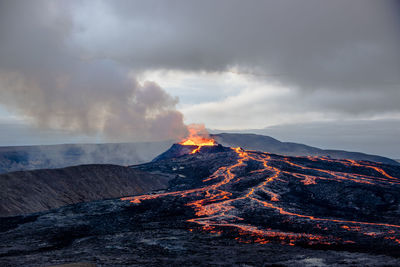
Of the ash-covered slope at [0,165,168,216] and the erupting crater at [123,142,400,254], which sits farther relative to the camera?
the ash-covered slope at [0,165,168,216]

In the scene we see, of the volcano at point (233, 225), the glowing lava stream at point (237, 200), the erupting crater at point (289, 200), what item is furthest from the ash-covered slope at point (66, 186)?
the glowing lava stream at point (237, 200)

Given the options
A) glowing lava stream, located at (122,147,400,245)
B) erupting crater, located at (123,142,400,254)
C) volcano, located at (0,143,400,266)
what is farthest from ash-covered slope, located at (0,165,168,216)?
glowing lava stream, located at (122,147,400,245)

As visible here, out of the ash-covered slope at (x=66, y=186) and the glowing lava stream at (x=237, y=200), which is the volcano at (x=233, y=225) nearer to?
the glowing lava stream at (x=237, y=200)

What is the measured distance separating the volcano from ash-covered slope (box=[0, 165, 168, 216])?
5859 millimetres

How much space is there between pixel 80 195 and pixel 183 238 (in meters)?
35.3

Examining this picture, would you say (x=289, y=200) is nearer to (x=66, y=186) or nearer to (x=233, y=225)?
(x=233, y=225)

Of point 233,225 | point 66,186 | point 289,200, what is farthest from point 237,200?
point 66,186

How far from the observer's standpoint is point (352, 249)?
1240 inches

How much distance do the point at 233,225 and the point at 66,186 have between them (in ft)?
123

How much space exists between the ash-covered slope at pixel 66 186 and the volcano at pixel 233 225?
5.86 m

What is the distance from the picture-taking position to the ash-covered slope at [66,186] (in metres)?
53.7

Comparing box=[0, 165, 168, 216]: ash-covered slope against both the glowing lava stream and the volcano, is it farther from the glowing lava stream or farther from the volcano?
the glowing lava stream

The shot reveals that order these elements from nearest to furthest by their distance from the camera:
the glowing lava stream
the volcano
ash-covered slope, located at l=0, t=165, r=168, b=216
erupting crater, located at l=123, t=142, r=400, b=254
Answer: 1. the volcano
2. the glowing lava stream
3. erupting crater, located at l=123, t=142, r=400, b=254
4. ash-covered slope, located at l=0, t=165, r=168, b=216

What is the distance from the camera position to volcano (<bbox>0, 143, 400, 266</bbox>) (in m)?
29.6
